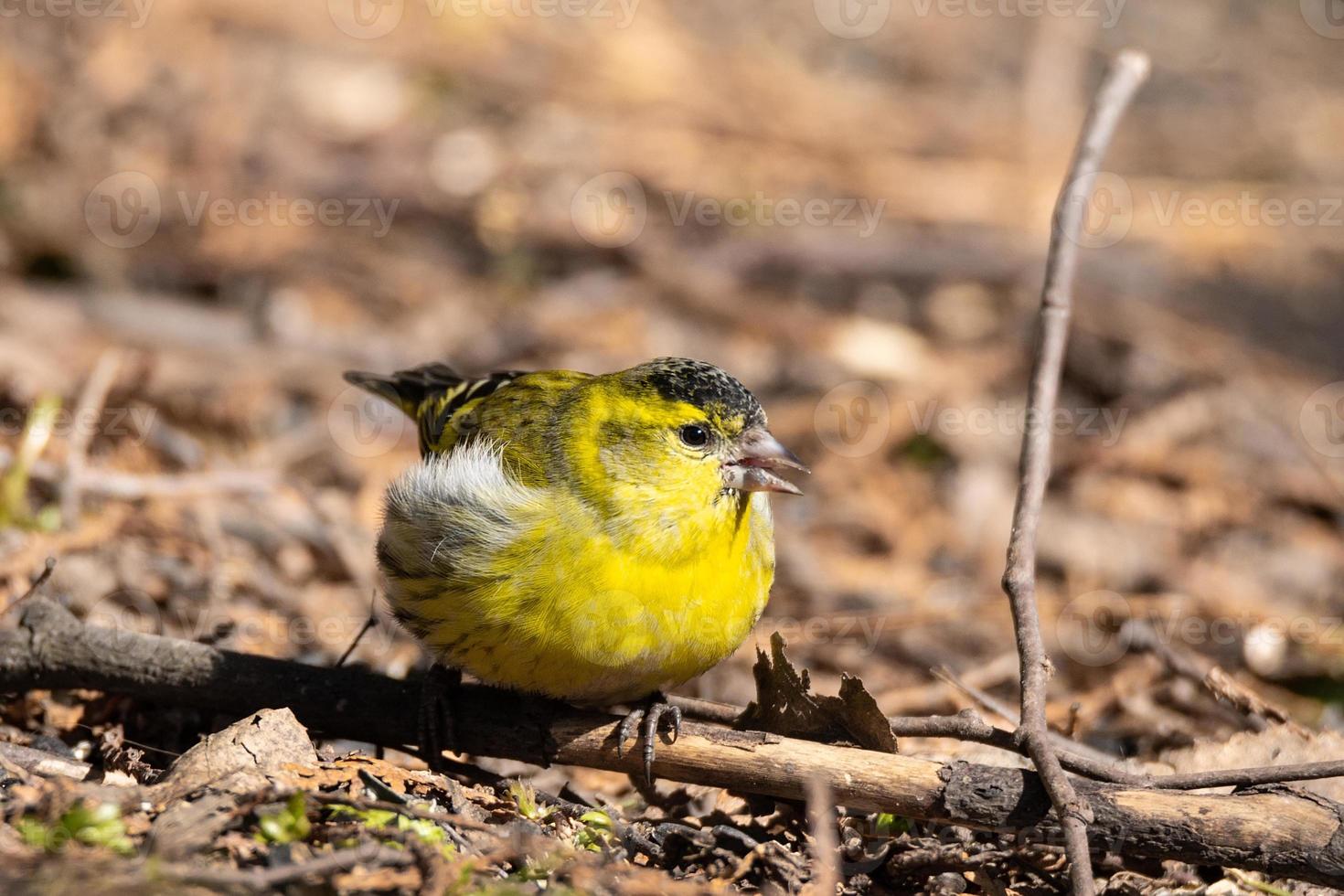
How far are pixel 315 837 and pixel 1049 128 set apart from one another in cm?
935

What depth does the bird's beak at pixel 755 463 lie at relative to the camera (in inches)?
156

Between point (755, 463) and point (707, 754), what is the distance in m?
0.95

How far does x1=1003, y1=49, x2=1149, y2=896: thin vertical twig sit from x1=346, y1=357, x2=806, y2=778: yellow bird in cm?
70

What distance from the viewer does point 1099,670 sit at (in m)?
5.58

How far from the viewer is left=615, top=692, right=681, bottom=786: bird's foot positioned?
11.7ft

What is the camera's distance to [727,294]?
8.61 m

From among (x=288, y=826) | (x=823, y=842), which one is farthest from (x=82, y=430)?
(x=823, y=842)

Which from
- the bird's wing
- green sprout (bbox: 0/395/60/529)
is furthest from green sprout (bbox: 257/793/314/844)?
green sprout (bbox: 0/395/60/529)

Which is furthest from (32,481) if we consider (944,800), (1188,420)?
(1188,420)

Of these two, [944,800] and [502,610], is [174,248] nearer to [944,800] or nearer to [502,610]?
[502,610]

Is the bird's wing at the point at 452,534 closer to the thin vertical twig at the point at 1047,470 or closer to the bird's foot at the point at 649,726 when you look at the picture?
the bird's foot at the point at 649,726

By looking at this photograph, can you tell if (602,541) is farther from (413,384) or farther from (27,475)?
(27,475)

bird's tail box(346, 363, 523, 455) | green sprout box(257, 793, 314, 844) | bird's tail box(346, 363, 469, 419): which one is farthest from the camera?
bird's tail box(346, 363, 469, 419)

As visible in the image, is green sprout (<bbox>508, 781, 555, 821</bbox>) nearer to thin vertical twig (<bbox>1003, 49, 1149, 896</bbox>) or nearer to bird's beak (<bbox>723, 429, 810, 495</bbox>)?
bird's beak (<bbox>723, 429, 810, 495</bbox>)
